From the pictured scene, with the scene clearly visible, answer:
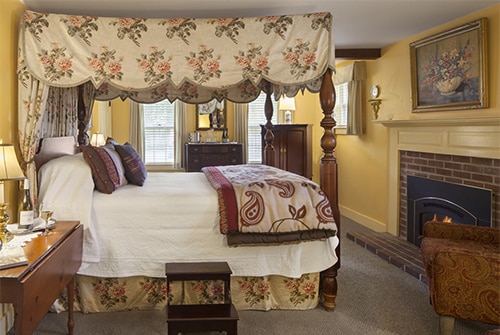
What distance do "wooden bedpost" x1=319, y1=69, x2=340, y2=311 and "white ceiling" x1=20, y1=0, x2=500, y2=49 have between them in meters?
0.74

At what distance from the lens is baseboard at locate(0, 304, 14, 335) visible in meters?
2.57

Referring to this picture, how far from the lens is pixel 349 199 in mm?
6402

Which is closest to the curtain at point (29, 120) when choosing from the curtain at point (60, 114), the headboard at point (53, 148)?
the headboard at point (53, 148)

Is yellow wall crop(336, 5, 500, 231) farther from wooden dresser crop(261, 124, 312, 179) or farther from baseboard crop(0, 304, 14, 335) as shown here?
baseboard crop(0, 304, 14, 335)

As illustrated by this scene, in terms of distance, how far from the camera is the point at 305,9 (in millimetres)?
3402

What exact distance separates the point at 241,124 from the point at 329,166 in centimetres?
466

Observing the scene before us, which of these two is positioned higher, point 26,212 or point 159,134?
point 159,134

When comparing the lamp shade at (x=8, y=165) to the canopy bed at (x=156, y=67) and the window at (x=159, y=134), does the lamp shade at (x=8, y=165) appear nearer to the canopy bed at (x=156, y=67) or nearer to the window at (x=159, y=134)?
the canopy bed at (x=156, y=67)

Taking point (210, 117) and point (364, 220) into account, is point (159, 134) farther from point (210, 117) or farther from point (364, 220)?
point (364, 220)

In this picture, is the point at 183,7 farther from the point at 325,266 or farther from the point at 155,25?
the point at 325,266

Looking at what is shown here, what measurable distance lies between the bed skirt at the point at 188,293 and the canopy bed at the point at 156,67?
5 cm

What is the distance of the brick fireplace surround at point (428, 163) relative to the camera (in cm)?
357

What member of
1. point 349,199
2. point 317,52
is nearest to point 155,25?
point 317,52

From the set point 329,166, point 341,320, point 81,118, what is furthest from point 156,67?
point 341,320
